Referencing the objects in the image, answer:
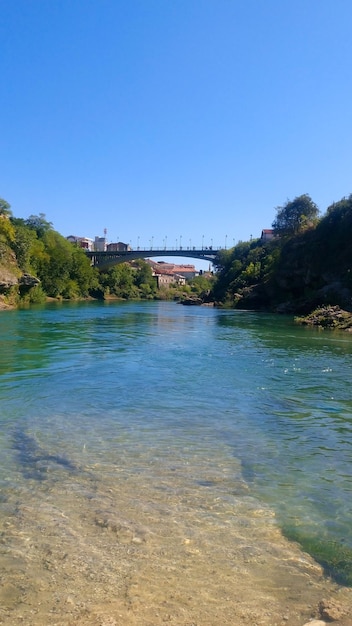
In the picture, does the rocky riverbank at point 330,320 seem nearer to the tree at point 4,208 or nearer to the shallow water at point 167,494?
the shallow water at point 167,494

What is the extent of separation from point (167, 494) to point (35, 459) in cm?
242

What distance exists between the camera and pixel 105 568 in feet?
15.6

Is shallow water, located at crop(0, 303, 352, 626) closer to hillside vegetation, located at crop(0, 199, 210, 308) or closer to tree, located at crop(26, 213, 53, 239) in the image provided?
hillside vegetation, located at crop(0, 199, 210, 308)

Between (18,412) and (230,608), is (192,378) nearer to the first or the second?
(18,412)

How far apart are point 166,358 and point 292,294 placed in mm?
42310

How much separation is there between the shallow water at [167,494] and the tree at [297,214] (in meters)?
57.8

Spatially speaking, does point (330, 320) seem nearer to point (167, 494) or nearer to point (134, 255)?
point (167, 494)

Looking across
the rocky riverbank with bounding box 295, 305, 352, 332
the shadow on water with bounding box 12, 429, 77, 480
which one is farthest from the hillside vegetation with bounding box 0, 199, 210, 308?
the shadow on water with bounding box 12, 429, 77, 480

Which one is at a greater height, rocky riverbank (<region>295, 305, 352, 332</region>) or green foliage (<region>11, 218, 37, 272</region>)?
green foliage (<region>11, 218, 37, 272</region>)

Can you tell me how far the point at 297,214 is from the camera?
233ft

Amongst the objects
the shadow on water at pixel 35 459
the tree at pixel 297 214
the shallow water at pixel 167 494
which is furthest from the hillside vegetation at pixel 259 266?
the shadow on water at pixel 35 459

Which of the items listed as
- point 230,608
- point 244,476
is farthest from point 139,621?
point 244,476

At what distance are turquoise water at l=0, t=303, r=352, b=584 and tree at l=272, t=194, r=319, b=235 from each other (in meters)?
51.5

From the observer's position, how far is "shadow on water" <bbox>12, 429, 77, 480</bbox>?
7238 mm
